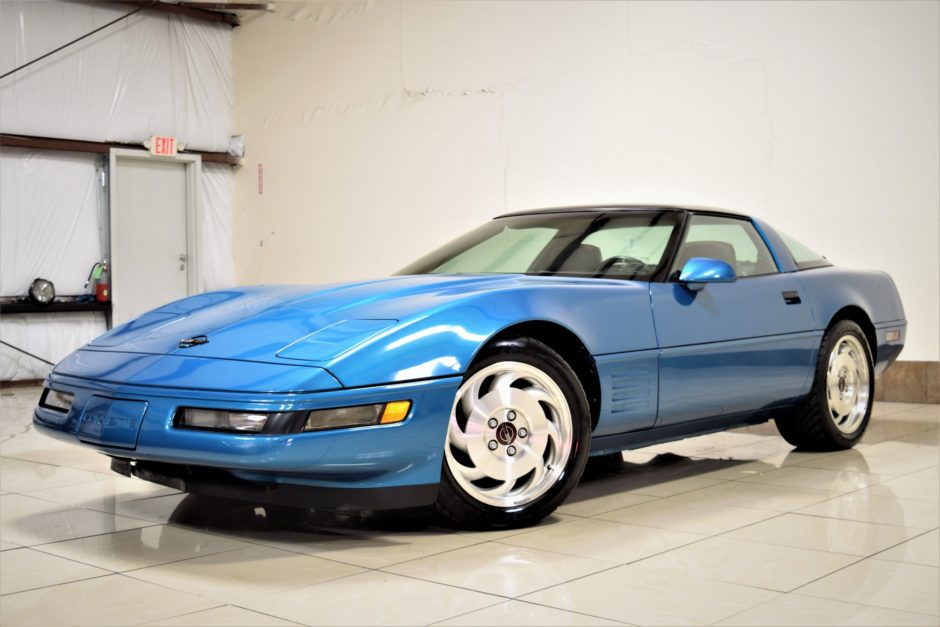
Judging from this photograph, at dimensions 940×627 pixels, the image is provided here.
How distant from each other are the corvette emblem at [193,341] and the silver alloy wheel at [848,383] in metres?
2.86

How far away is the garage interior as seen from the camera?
2602 millimetres

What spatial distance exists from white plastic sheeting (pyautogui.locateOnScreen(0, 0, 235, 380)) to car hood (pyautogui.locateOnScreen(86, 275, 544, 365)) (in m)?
7.84

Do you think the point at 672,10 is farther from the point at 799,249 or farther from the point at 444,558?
the point at 444,558

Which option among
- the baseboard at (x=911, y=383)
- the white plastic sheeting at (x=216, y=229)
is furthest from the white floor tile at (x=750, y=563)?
the white plastic sheeting at (x=216, y=229)

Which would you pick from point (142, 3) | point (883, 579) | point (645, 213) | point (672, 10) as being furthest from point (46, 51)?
point (883, 579)

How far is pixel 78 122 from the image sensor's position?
11148mm

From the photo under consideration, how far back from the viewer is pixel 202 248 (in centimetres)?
1243

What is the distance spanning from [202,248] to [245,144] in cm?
139

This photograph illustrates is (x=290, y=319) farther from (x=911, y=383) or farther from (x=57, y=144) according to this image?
(x=57, y=144)

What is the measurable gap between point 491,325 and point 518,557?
70cm

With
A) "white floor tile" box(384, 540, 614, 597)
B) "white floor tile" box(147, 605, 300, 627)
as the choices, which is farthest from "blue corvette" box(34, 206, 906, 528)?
"white floor tile" box(147, 605, 300, 627)

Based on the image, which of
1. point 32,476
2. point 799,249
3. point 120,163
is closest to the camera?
point 32,476

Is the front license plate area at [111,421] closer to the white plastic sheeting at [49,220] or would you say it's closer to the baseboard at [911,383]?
the baseboard at [911,383]

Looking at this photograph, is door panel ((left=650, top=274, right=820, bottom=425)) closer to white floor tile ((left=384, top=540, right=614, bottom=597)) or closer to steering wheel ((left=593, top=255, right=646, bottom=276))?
steering wheel ((left=593, top=255, right=646, bottom=276))
